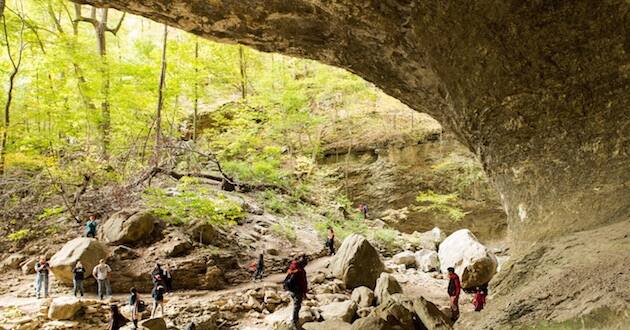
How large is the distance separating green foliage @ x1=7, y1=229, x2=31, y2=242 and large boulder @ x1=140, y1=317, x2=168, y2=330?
5632 mm

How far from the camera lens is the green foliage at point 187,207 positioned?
1149 cm

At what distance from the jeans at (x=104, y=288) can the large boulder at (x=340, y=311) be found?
18.0 feet

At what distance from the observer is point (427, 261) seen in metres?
14.6

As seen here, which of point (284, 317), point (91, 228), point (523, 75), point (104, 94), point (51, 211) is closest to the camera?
point (523, 75)

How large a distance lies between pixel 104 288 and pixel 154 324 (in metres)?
2.61

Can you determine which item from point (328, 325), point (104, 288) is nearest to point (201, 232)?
point (104, 288)

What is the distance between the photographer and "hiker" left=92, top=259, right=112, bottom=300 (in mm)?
9633

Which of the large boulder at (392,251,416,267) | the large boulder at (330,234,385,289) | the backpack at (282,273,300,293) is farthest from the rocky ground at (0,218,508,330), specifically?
the large boulder at (392,251,416,267)

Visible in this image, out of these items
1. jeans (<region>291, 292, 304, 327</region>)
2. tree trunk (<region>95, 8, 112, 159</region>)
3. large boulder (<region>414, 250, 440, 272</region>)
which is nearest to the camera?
jeans (<region>291, 292, 304, 327</region>)

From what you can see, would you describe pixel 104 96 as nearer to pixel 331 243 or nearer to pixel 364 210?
pixel 331 243

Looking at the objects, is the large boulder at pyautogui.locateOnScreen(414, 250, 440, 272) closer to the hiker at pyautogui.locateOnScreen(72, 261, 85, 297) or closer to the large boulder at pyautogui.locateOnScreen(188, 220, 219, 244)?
the large boulder at pyautogui.locateOnScreen(188, 220, 219, 244)

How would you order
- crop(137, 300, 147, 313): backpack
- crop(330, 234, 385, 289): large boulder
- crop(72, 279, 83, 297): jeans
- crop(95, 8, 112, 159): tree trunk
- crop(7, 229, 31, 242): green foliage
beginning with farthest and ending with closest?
crop(95, 8, 112, 159): tree trunk, crop(330, 234, 385, 289): large boulder, crop(7, 229, 31, 242): green foliage, crop(72, 279, 83, 297): jeans, crop(137, 300, 147, 313): backpack

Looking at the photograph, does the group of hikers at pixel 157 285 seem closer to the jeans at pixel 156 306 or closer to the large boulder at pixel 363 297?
the jeans at pixel 156 306

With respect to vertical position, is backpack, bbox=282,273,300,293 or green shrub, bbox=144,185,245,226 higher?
green shrub, bbox=144,185,245,226
